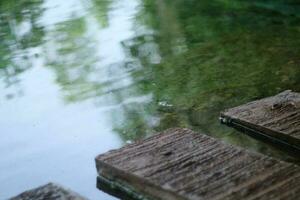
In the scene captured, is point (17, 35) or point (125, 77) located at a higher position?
point (17, 35)

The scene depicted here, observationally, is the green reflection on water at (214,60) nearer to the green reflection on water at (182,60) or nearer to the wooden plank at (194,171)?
the green reflection on water at (182,60)

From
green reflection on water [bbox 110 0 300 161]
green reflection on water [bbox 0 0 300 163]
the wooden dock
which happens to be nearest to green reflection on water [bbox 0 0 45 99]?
green reflection on water [bbox 0 0 300 163]

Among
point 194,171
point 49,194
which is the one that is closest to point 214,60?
point 194,171

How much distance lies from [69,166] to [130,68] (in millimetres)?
1576

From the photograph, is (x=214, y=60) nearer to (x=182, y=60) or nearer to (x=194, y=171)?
(x=182, y=60)

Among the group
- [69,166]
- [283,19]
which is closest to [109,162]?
[69,166]

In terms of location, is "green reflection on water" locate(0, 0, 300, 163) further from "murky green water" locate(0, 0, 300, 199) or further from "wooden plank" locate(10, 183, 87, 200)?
"wooden plank" locate(10, 183, 87, 200)

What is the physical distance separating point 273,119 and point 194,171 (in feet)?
2.19

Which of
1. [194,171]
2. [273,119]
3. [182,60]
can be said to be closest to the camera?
[194,171]

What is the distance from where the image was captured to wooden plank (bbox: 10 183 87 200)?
7.01 feet

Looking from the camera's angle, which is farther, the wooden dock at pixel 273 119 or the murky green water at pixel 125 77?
the murky green water at pixel 125 77

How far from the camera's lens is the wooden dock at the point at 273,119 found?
2484mm

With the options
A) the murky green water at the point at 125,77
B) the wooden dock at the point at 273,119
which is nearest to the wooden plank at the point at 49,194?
the murky green water at the point at 125,77

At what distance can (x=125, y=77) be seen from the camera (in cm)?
380
